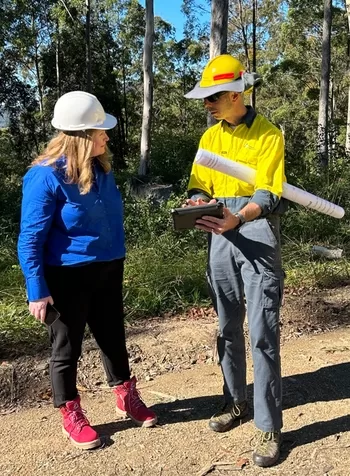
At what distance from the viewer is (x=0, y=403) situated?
3279 mm

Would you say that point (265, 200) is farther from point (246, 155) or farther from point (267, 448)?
point (267, 448)

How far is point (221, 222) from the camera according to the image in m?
2.32

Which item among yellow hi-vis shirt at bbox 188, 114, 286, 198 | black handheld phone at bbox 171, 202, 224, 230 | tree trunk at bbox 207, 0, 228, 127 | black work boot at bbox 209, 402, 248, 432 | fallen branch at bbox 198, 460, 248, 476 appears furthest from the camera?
tree trunk at bbox 207, 0, 228, 127

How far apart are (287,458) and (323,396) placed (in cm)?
79

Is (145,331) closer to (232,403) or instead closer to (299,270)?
(232,403)

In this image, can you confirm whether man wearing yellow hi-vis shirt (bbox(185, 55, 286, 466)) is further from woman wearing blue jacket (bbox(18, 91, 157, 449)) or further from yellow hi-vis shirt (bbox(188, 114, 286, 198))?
woman wearing blue jacket (bbox(18, 91, 157, 449))

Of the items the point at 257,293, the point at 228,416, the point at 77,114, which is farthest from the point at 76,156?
the point at 228,416

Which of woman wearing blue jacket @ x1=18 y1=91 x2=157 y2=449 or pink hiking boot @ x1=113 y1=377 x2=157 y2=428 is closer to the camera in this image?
woman wearing blue jacket @ x1=18 y1=91 x2=157 y2=449

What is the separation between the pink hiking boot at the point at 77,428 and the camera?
269cm

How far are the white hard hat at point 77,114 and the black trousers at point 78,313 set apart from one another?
69 cm

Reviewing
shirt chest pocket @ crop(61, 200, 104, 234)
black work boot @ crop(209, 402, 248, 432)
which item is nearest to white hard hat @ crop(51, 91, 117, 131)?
shirt chest pocket @ crop(61, 200, 104, 234)

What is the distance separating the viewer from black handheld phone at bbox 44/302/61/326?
8.27ft

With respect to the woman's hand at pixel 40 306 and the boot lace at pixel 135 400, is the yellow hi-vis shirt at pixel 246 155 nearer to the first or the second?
the woman's hand at pixel 40 306

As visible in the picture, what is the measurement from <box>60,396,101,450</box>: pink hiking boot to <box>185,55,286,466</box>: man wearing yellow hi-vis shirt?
851mm
